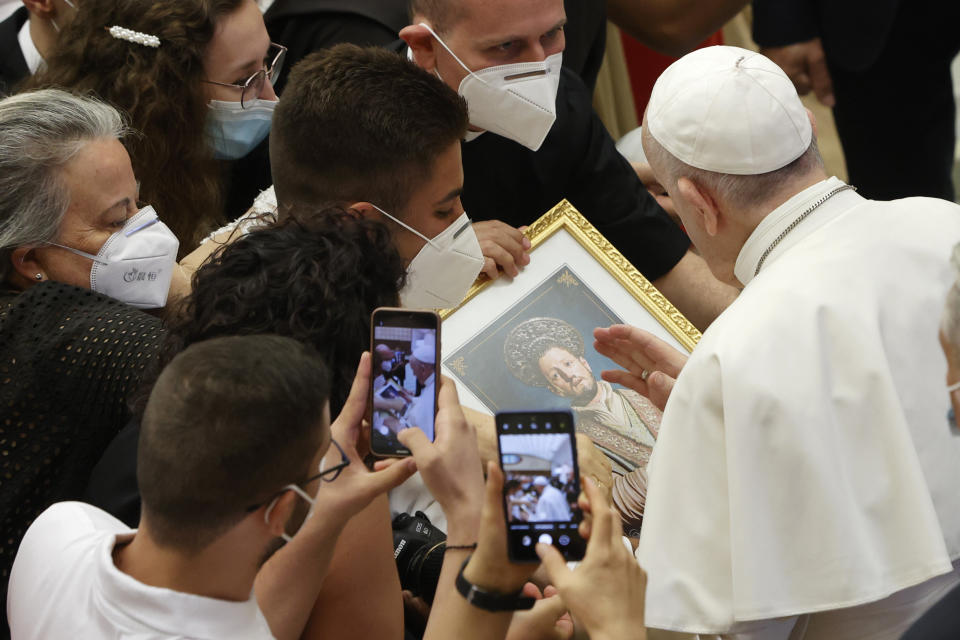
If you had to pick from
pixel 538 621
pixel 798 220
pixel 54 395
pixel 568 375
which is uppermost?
pixel 798 220

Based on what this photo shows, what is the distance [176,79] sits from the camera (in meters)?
→ 3.47

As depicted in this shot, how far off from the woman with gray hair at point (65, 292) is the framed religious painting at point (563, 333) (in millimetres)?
853

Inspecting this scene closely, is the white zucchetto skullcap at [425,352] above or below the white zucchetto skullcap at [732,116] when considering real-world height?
below

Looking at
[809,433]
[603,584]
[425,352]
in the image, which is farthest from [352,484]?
[809,433]

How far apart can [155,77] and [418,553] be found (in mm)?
1957

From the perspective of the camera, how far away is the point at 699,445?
201 centimetres

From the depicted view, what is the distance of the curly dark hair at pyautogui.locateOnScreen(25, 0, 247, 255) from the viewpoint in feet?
11.2

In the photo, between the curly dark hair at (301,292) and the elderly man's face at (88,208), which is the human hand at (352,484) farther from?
the elderly man's face at (88,208)

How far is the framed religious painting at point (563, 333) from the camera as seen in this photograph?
2814 millimetres

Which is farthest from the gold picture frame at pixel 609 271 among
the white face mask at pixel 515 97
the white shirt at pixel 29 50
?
the white shirt at pixel 29 50

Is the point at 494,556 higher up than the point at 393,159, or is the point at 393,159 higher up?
the point at 494,556

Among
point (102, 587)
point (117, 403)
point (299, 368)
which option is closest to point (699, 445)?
point (299, 368)

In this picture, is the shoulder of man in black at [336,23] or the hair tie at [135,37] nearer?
the hair tie at [135,37]

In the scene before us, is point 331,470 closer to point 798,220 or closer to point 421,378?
point 421,378
